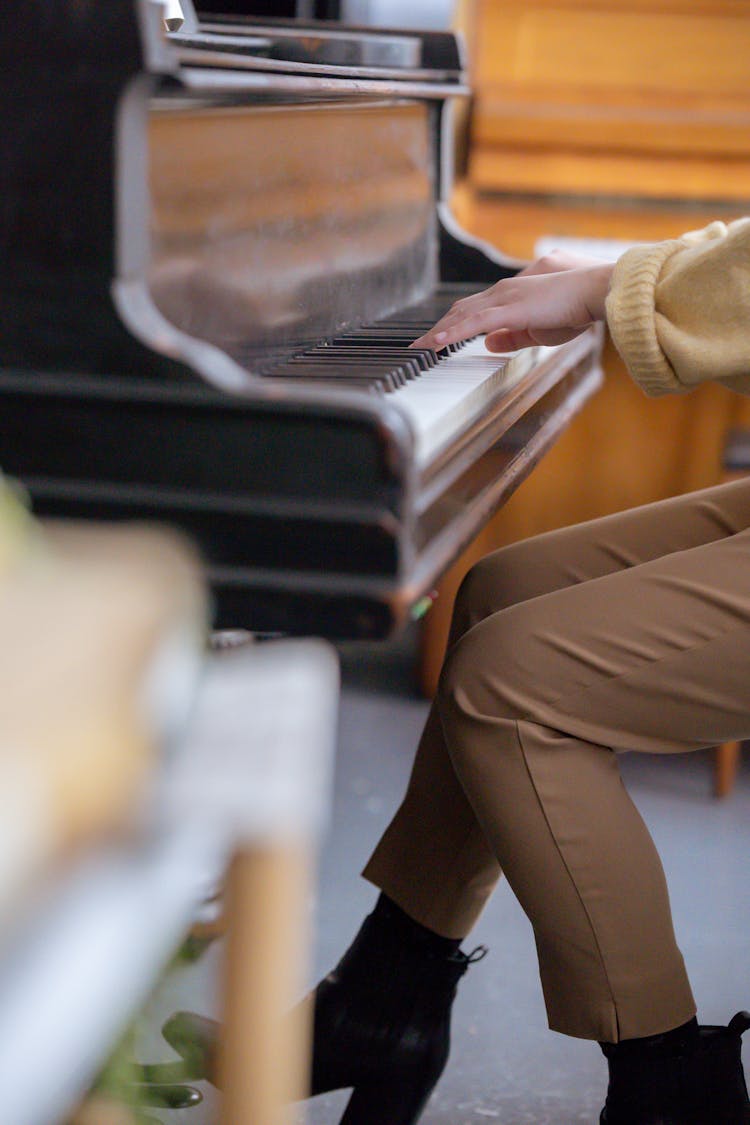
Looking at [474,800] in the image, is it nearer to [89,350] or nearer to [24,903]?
[89,350]

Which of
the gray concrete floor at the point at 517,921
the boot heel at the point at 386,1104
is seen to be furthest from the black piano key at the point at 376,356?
the gray concrete floor at the point at 517,921

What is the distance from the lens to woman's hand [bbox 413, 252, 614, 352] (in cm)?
128

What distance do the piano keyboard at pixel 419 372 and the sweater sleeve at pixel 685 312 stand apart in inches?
5.5

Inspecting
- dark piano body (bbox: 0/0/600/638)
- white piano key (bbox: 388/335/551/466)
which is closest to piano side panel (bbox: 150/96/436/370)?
dark piano body (bbox: 0/0/600/638)

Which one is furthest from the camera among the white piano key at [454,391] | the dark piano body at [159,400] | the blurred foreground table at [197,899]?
the white piano key at [454,391]

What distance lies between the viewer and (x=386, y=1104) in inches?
52.2

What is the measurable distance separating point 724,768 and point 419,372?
131cm

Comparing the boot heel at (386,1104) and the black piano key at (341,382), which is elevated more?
the black piano key at (341,382)

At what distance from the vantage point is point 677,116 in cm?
286

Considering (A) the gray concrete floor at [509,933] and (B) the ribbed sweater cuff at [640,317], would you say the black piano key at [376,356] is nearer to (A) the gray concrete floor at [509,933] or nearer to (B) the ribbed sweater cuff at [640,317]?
(B) the ribbed sweater cuff at [640,317]

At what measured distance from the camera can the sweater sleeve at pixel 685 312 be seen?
116cm

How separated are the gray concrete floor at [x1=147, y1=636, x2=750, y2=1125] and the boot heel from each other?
0.51ft

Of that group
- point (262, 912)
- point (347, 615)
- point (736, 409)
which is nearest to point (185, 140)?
point (347, 615)

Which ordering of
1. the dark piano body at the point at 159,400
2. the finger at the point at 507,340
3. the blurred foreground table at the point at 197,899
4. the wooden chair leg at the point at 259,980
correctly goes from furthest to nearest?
the finger at the point at 507,340 < the dark piano body at the point at 159,400 < the wooden chair leg at the point at 259,980 < the blurred foreground table at the point at 197,899
